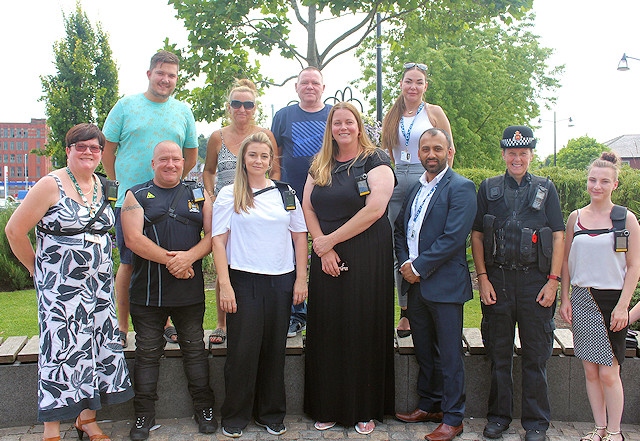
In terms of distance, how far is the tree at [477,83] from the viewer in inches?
912

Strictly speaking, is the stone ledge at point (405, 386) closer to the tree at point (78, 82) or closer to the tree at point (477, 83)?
the tree at point (78, 82)

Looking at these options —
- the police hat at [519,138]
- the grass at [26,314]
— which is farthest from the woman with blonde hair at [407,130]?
the grass at [26,314]

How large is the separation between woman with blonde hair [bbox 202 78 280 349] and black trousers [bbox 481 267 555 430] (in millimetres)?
1982

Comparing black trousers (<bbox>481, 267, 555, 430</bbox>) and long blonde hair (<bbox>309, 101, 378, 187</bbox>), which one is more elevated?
long blonde hair (<bbox>309, 101, 378, 187</bbox>)

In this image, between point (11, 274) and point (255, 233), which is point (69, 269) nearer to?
point (255, 233)

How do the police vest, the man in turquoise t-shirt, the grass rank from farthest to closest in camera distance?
1. the grass
2. the man in turquoise t-shirt
3. the police vest

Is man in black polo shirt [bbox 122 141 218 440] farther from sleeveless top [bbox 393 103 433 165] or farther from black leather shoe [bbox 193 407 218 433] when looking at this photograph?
sleeveless top [bbox 393 103 433 165]

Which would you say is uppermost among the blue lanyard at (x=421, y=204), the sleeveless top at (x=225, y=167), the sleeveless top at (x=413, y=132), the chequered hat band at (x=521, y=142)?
the sleeveless top at (x=413, y=132)

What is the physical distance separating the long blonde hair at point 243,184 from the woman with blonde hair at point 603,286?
2.15 m

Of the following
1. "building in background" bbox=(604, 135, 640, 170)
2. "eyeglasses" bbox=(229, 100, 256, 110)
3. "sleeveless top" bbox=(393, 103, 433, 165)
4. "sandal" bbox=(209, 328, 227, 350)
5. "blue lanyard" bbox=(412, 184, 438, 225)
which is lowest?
"sandal" bbox=(209, 328, 227, 350)

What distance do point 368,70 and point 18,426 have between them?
2510cm

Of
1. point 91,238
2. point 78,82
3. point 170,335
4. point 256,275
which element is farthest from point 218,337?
point 78,82

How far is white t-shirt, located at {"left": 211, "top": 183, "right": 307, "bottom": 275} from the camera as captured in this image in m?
3.98

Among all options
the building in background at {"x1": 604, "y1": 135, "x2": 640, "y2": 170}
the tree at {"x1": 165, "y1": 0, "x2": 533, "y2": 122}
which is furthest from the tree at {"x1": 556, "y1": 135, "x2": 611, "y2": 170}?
the tree at {"x1": 165, "y1": 0, "x2": 533, "y2": 122}
